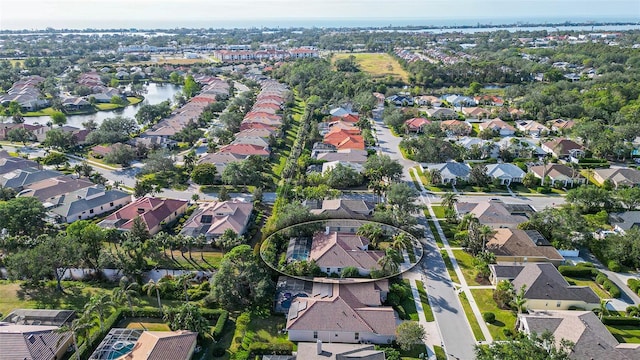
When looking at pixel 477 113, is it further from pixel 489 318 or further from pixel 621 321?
pixel 489 318

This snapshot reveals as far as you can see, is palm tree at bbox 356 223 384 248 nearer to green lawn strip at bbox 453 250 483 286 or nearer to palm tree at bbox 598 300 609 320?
green lawn strip at bbox 453 250 483 286

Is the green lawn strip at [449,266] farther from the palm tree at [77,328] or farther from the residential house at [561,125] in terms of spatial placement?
the residential house at [561,125]

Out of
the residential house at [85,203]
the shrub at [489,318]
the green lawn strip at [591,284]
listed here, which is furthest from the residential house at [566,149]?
the residential house at [85,203]

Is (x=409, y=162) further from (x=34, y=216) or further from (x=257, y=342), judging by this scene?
(x=34, y=216)

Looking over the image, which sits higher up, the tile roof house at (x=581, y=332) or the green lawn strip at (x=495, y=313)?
the tile roof house at (x=581, y=332)

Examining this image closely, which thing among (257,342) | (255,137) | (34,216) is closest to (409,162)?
(255,137)

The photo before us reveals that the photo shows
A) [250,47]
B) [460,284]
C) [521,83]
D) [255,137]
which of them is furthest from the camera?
[250,47]
